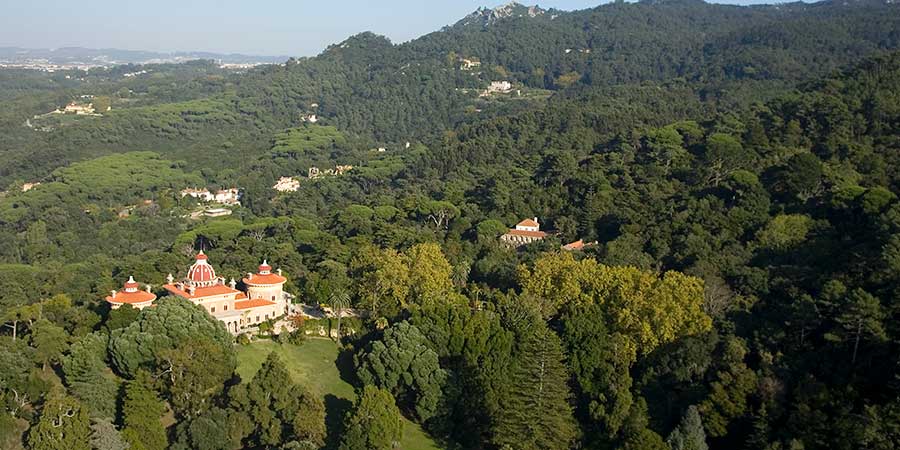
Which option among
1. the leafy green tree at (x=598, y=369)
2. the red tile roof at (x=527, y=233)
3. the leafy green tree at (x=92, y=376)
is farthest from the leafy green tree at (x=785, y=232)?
the leafy green tree at (x=92, y=376)

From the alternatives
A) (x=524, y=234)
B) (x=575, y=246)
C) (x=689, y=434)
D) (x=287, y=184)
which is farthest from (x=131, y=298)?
(x=287, y=184)

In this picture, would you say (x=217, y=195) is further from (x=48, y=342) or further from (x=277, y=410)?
(x=277, y=410)

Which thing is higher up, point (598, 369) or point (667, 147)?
point (667, 147)

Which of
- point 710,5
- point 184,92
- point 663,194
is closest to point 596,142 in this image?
point 663,194

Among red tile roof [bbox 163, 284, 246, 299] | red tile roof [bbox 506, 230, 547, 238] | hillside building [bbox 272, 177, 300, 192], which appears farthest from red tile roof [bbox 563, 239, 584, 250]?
hillside building [bbox 272, 177, 300, 192]

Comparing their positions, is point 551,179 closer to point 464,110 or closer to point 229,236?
point 229,236

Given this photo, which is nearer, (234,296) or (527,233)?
(234,296)

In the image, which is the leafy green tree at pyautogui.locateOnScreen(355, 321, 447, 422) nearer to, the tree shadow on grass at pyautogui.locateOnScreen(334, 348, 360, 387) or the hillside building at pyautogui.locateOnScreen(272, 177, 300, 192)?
the tree shadow on grass at pyautogui.locateOnScreen(334, 348, 360, 387)
